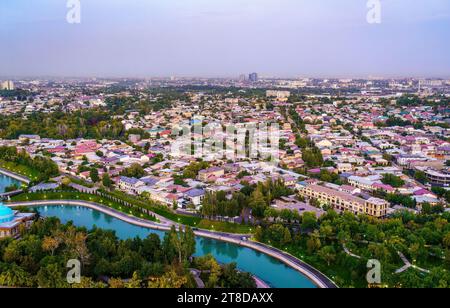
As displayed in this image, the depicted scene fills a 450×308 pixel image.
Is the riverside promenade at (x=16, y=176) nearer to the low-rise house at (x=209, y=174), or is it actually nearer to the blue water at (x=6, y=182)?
the blue water at (x=6, y=182)

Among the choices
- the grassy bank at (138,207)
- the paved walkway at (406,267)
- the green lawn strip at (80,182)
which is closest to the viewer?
the paved walkway at (406,267)

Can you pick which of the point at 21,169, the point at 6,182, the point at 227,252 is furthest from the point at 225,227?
the point at 21,169

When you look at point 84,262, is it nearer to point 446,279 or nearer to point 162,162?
point 446,279

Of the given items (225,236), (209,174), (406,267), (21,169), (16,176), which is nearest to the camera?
(406,267)

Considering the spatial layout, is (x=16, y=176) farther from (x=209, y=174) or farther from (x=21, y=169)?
(x=209, y=174)

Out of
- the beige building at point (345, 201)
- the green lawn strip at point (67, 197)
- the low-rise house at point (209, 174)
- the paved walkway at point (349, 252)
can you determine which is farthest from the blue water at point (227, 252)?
the low-rise house at point (209, 174)
